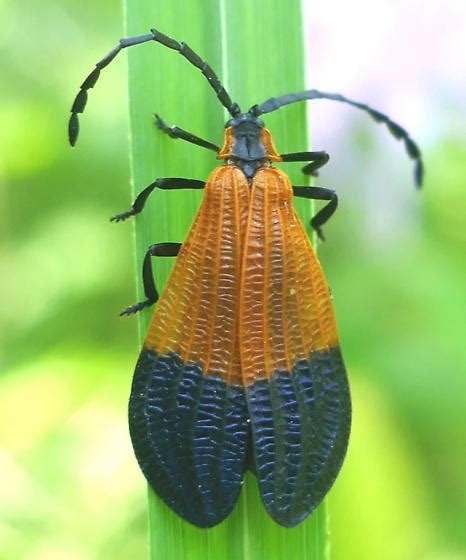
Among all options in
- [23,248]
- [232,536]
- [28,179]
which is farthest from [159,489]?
[28,179]

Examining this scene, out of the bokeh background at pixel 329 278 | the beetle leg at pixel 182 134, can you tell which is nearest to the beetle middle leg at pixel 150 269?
the beetle leg at pixel 182 134

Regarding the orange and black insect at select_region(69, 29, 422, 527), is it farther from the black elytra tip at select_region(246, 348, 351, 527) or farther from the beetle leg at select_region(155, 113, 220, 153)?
the beetle leg at select_region(155, 113, 220, 153)

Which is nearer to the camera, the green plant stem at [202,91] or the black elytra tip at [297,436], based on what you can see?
the black elytra tip at [297,436]

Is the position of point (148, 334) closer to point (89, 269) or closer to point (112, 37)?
point (89, 269)

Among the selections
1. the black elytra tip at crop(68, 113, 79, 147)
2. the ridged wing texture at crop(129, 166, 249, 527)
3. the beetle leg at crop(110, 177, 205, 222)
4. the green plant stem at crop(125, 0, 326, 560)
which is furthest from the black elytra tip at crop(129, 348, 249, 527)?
the black elytra tip at crop(68, 113, 79, 147)

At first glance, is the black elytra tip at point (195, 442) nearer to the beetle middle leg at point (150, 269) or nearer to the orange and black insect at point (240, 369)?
the orange and black insect at point (240, 369)

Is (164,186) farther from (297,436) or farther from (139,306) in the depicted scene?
(297,436)

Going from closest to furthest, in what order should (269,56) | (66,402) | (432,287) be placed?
(269,56) → (66,402) → (432,287)
